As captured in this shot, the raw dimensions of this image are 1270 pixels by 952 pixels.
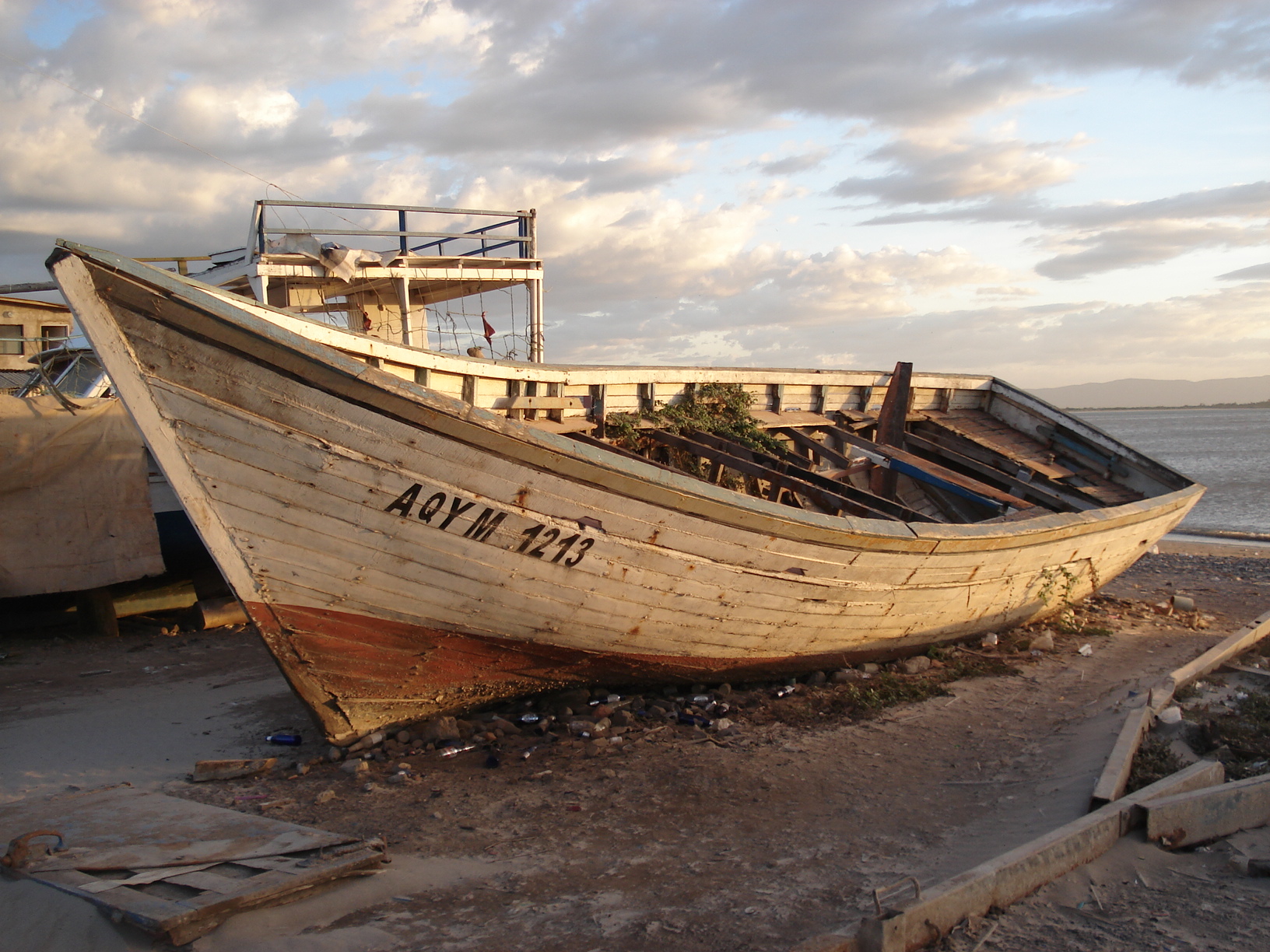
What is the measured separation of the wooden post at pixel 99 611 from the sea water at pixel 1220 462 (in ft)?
37.5

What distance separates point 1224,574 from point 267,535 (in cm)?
1292

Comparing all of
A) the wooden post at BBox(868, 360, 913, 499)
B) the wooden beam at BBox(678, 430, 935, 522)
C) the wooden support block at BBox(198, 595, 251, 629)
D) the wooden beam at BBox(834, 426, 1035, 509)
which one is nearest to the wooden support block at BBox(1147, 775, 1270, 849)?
the wooden beam at BBox(678, 430, 935, 522)

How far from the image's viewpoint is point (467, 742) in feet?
16.5

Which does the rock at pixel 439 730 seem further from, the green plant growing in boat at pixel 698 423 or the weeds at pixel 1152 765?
the weeds at pixel 1152 765

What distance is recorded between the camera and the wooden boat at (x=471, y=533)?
3.96m

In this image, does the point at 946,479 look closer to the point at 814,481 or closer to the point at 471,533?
the point at 814,481

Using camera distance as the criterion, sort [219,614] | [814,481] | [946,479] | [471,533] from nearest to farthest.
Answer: [471,533], [814,481], [946,479], [219,614]

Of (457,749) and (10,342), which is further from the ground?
(10,342)

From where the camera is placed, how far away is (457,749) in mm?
4895

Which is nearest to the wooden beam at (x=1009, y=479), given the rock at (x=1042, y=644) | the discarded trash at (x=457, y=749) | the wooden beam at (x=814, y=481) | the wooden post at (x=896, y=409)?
the wooden post at (x=896, y=409)

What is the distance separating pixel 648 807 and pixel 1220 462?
148ft

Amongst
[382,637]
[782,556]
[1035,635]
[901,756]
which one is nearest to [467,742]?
[382,637]

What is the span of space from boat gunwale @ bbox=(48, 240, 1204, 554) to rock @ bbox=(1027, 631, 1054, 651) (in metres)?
1.59

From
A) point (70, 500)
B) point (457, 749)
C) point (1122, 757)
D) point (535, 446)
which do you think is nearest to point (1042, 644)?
point (1122, 757)
